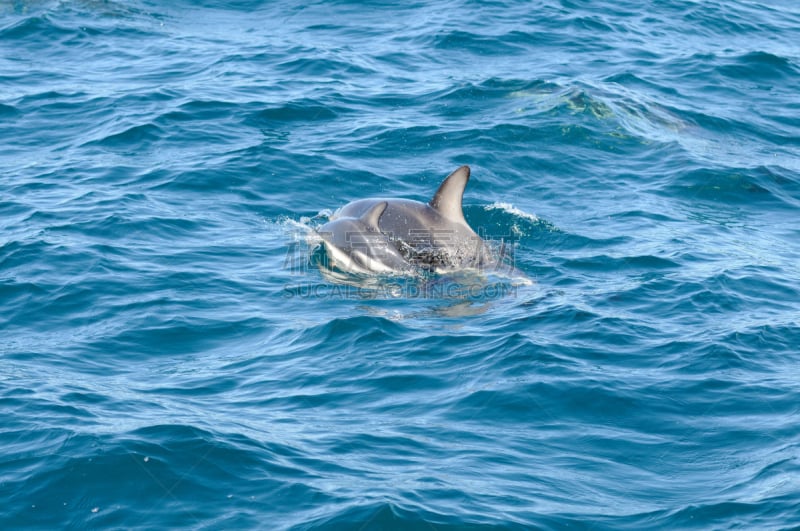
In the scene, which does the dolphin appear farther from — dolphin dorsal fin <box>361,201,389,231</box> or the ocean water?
the ocean water

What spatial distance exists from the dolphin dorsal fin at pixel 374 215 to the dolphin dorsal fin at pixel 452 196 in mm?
834

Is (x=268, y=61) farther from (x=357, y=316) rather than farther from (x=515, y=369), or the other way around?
(x=515, y=369)

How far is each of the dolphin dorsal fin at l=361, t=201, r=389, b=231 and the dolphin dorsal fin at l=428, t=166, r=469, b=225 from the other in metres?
0.83

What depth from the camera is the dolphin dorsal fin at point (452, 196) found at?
678 inches

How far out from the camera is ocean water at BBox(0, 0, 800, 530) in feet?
36.4

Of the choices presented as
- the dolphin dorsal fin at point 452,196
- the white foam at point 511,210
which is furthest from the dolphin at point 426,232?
the white foam at point 511,210

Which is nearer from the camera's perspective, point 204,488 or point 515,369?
point 204,488

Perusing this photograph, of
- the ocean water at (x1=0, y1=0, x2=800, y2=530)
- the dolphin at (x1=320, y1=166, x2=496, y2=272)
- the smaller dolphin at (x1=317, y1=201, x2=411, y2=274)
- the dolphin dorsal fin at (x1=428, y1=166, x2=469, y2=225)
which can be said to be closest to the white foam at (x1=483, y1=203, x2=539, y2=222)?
the ocean water at (x1=0, y1=0, x2=800, y2=530)

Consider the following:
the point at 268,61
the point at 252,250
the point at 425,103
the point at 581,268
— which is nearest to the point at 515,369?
the point at 581,268

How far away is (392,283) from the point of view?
55.4 feet

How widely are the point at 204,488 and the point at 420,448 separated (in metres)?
2.44

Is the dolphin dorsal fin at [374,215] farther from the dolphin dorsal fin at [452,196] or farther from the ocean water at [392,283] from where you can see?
the ocean water at [392,283]

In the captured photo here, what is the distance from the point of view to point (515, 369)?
13.8m

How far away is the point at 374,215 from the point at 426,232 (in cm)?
A: 94
